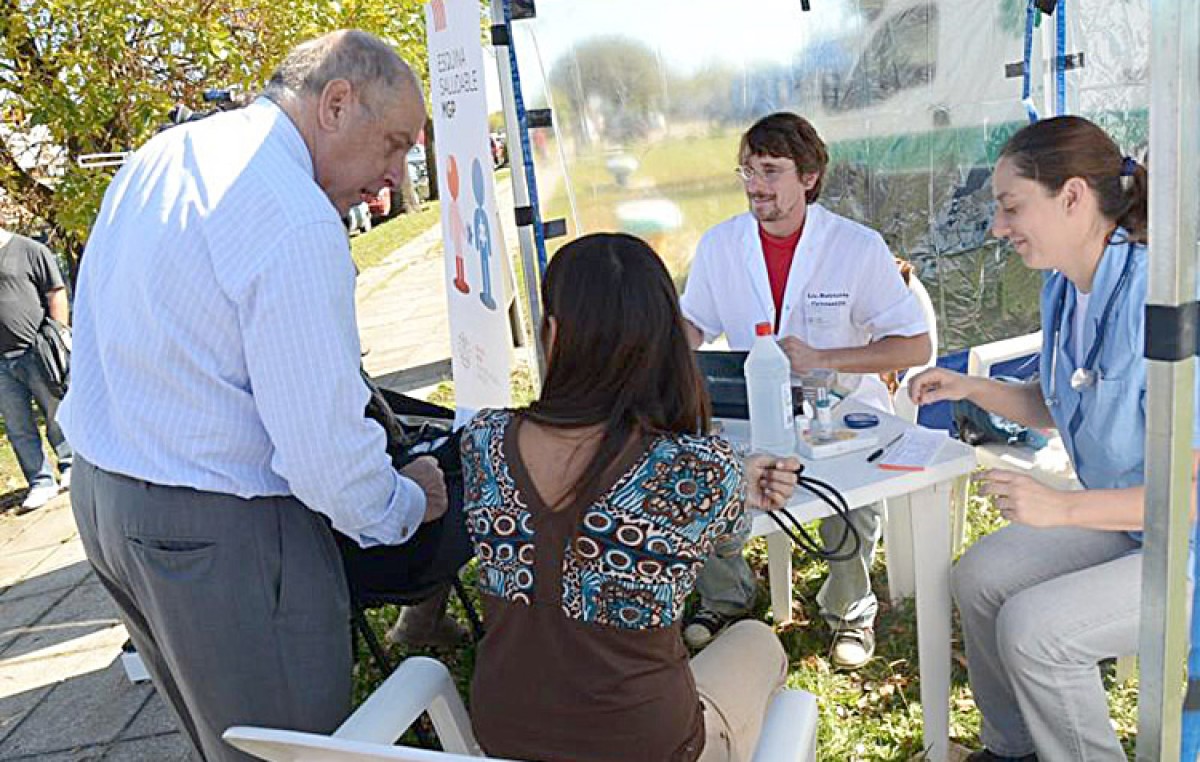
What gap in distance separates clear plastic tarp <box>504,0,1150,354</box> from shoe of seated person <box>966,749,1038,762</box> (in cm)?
200

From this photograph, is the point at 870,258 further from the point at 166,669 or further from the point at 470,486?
the point at 166,669

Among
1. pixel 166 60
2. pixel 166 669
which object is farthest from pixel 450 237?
pixel 166 60

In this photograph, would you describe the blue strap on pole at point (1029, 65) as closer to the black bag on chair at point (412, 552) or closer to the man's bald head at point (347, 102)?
the black bag on chair at point (412, 552)

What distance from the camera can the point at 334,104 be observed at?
1.64 m

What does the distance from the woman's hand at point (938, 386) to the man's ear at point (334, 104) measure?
1396 mm

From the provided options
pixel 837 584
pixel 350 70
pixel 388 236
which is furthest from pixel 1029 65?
pixel 388 236

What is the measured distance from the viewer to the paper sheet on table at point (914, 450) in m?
2.02

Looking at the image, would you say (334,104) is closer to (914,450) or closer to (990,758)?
(914,450)

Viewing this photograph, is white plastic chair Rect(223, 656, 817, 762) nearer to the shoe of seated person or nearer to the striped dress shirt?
the striped dress shirt

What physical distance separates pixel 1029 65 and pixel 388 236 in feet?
38.7

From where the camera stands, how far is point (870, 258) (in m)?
2.77

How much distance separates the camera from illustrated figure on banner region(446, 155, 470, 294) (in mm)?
3141

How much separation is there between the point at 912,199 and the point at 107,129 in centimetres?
416

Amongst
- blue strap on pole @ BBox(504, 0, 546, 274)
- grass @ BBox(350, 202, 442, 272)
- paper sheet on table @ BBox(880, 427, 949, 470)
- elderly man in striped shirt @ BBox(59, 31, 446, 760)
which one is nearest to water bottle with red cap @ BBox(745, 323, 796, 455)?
paper sheet on table @ BBox(880, 427, 949, 470)
